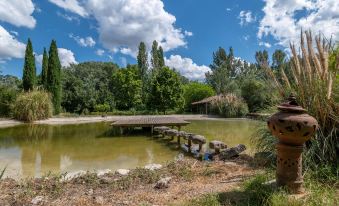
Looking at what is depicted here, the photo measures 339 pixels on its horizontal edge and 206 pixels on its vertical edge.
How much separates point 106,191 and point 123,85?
26.3m

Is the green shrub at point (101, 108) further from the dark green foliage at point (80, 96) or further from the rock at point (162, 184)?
the rock at point (162, 184)

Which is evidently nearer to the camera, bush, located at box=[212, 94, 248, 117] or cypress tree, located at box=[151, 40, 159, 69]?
bush, located at box=[212, 94, 248, 117]

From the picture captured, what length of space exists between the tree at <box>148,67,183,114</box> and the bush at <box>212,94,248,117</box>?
13.6 ft

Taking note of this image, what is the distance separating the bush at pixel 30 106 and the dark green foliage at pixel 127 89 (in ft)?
37.9

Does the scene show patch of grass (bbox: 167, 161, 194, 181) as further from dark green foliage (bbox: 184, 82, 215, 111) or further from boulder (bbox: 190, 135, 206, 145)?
dark green foliage (bbox: 184, 82, 215, 111)

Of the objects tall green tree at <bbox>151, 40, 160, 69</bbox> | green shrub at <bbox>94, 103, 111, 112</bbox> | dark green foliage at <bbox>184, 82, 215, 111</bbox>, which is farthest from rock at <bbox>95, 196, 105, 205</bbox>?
tall green tree at <bbox>151, 40, 160, 69</bbox>

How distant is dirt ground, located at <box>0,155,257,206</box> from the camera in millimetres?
2967

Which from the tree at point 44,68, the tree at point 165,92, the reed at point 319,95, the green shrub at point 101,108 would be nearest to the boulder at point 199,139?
the reed at point 319,95

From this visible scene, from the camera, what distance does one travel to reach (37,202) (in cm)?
292

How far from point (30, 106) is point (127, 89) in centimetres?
1281

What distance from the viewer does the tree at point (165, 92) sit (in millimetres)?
25984

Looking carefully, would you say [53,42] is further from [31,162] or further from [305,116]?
[305,116]

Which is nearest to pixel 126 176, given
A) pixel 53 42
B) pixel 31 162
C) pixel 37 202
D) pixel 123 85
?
pixel 37 202

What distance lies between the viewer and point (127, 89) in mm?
29547
